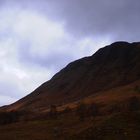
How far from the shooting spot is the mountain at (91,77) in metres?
102

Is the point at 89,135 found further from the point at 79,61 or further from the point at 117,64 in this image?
the point at 79,61

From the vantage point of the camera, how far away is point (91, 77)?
111875 mm

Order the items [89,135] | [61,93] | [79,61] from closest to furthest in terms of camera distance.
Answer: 1. [89,135]
2. [61,93]
3. [79,61]

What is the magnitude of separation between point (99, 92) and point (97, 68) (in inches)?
770

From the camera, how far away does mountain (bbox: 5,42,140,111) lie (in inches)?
4026

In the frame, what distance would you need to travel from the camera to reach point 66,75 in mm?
125125

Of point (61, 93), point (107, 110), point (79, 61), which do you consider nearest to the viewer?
point (107, 110)

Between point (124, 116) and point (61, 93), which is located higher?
point (61, 93)

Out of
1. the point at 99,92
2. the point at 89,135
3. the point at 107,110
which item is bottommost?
the point at 89,135

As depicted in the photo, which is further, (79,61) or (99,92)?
(79,61)

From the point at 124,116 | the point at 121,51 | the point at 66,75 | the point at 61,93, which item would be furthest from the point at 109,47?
the point at 124,116

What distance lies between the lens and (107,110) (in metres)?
68.3

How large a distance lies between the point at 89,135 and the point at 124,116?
659 cm

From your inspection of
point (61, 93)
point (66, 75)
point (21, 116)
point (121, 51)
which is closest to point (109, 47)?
point (121, 51)
